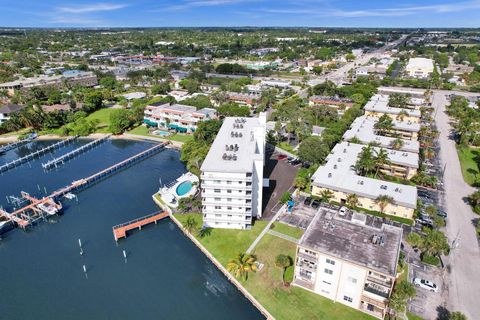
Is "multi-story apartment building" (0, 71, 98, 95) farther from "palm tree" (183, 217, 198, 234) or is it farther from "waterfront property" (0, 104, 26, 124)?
"palm tree" (183, 217, 198, 234)

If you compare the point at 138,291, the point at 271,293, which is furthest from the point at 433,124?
the point at 138,291

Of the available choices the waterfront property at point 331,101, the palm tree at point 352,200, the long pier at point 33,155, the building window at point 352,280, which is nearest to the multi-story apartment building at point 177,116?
the long pier at point 33,155

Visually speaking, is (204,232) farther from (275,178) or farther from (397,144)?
(397,144)

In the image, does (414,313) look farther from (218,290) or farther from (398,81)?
(398,81)

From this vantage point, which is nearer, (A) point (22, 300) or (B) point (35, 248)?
(A) point (22, 300)

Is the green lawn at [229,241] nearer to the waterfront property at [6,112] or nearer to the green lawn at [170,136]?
the green lawn at [170,136]
